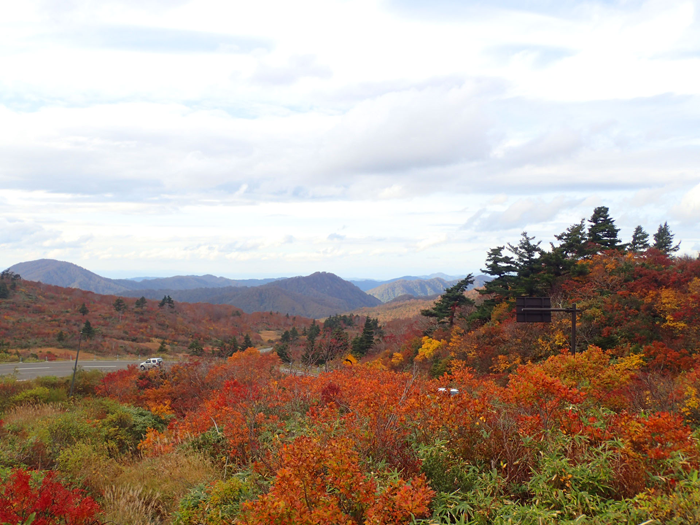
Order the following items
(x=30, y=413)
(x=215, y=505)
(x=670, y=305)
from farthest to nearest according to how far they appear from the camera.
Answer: (x=670, y=305), (x=30, y=413), (x=215, y=505)

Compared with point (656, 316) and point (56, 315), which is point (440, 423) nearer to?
point (656, 316)

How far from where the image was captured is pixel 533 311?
12680 millimetres

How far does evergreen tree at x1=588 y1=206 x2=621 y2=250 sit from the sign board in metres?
22.3

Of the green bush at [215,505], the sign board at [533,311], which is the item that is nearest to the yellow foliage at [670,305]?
the sign board at [533,311]

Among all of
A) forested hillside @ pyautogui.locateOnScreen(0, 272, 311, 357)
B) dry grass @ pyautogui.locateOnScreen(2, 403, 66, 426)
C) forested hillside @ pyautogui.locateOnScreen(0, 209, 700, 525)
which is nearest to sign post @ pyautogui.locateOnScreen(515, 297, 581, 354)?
forested hillside @ pyautogui.locateOnScreen(0, 209, 700, 525)

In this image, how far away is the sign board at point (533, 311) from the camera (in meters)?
12.7

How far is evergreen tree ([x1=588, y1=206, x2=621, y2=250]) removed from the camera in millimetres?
31797

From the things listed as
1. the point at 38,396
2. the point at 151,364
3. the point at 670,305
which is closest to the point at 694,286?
the point at 670,305

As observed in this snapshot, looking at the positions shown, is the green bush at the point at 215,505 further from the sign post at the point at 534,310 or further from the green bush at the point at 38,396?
the green bush at the point at 38,396

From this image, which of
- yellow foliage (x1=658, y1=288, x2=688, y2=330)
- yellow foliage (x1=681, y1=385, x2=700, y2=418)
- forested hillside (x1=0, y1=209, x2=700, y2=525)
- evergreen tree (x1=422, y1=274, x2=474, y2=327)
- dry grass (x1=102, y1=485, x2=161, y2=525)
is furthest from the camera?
evergreen tree (x1=422, y1=274, x2=474, y2=327)

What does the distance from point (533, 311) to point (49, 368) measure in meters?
34.0

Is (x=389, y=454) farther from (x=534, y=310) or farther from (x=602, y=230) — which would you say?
(x=602, y=230)

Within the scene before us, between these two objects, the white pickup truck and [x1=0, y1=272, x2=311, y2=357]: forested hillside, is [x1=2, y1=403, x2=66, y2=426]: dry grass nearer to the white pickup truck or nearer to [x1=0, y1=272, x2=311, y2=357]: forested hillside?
the white pickup truck

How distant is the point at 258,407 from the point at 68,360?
37278 millimetres
